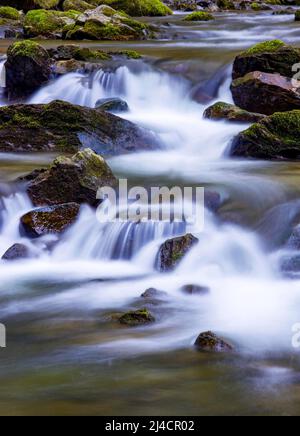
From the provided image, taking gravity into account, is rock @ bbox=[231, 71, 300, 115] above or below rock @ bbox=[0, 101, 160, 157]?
above

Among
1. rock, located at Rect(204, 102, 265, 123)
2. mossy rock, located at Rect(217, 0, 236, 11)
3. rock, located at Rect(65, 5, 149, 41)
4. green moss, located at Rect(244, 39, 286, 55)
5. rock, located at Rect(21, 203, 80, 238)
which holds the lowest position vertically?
rock, located at Rect(21, 203, 80, 238)

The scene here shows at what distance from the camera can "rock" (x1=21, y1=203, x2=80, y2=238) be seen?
8336 millimetres

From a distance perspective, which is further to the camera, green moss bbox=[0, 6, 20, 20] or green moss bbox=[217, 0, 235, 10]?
green moss bbox=[217, 0, 235, 10]

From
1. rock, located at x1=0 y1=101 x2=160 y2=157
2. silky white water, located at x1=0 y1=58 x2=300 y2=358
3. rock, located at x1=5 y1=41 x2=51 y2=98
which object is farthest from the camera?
rock, located at x1=5 y1=41 x2=51 y2=98

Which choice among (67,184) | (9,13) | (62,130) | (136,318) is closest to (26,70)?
(62,130)

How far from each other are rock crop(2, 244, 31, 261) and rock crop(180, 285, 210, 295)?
2.02 m

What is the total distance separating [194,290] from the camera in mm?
6883

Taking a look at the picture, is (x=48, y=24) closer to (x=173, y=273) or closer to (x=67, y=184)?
(x=67, y=184)

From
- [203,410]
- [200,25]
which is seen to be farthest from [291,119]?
[200,25]

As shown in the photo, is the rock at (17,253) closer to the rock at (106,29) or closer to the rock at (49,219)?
the rock at (49,219)

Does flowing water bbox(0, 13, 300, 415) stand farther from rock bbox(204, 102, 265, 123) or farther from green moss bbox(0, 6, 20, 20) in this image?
green moss bbox(0, 6, 20, 20)

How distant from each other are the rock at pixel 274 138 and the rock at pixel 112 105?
10.1ft

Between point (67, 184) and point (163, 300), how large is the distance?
8.36 feet

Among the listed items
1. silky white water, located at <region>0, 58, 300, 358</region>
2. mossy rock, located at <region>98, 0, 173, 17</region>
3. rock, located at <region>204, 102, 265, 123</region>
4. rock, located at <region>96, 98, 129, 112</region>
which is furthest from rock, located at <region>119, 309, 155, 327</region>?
mossy rock, located at <region>98, 0, 173, 17</region>
